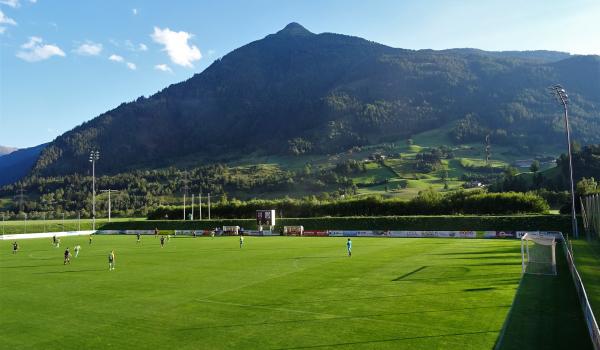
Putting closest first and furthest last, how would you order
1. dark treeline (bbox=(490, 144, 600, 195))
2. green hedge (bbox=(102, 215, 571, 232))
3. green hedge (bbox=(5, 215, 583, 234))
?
1. green hedge (bbox=(102, 215, 571, 232))
2. green hedge (bbox=(5, 215, 583, 234))
3. dark treeline (bbox=(490, 144, 600, 195))

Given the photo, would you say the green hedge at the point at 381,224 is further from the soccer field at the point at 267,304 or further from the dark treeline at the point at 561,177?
the dark treeline at the point at 561,177

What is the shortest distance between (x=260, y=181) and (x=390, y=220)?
11734 centimetres

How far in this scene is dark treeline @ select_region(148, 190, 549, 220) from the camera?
88.8m

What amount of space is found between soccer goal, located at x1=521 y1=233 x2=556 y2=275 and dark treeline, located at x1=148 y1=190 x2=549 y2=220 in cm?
5306

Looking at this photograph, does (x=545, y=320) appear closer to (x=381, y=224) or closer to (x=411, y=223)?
(x=411, y=223)

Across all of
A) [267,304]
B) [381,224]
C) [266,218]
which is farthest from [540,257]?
[266,218]

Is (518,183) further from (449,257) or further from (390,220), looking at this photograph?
(449,257)

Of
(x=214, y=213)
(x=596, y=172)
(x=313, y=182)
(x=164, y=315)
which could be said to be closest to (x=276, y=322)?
(x=164, y=315)

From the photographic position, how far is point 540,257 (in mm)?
36781

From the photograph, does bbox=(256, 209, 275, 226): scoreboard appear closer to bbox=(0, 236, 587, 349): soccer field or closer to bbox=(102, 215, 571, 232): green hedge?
bbox=(102, 215, 571, 232): green hedge

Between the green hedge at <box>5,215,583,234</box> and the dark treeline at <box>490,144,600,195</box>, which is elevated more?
the dark treeline at <box>490,144,600,195</box>

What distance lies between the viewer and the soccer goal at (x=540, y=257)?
3209 centimetres

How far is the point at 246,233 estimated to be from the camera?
9462cm

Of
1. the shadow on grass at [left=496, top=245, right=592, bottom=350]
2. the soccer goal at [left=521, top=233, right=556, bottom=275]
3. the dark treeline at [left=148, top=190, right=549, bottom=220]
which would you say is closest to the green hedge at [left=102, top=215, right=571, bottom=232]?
the dark treeline at [left=148, top=190, right=549, bottom=220]
